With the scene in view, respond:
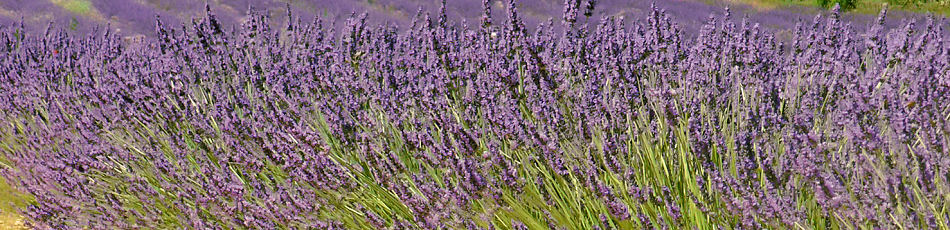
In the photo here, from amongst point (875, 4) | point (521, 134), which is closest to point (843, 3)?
point (875, 4)

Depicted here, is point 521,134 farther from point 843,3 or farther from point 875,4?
point 875,4

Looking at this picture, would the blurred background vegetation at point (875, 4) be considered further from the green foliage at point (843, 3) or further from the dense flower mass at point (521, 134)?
the dense flower mass at point (521, 134)

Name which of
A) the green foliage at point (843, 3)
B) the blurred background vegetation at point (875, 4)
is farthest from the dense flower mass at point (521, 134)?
the blurred background vegetation at point (875, 4)

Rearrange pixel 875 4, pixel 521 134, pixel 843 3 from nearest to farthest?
1. pixel 521 134
2. pixel 843 3
3. pixel 875 4

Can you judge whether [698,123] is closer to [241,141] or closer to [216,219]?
[241,141]

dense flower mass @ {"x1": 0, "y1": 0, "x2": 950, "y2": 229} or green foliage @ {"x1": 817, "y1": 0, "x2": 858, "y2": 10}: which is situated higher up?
green foliage @ {"x1": 817, "y1": 0, "x2": 858, "y2": 10}

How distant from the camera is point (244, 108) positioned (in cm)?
250

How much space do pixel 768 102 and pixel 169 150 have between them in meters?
1.89

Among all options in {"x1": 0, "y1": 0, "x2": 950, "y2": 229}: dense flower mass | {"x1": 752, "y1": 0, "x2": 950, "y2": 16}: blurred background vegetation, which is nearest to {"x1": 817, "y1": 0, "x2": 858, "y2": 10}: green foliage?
{"x1": 752, "y1": 0, "x2": 950, "y2": 16}: blurred background vegetation

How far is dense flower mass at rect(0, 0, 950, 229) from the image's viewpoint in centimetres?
158

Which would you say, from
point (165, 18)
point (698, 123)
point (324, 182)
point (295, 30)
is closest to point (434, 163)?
point (324, 182)

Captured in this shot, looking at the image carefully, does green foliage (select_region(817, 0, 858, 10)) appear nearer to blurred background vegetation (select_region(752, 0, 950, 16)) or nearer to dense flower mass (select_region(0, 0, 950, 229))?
blurred background vegetation (select_region(752, 0, 950, 16))

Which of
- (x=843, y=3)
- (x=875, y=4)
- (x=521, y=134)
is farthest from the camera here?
(x=875, y=4)

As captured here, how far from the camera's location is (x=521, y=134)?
1.86 metres
